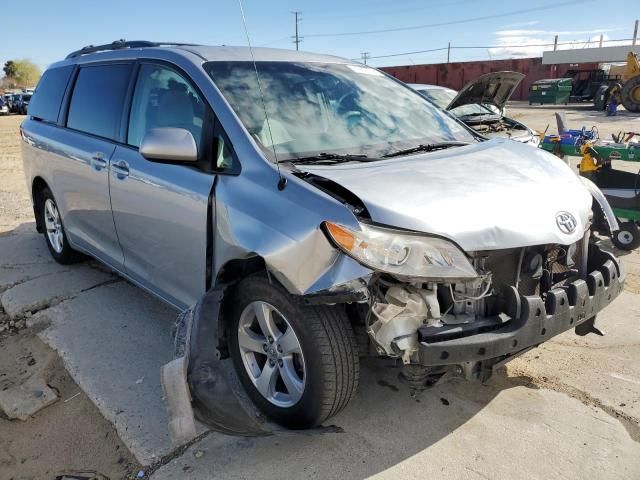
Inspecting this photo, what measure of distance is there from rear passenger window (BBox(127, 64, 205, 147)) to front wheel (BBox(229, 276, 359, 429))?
1.00m

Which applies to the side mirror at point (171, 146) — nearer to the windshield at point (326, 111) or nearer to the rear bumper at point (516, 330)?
the windshield at point (326, 111)

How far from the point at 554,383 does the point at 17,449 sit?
2956 millimetres

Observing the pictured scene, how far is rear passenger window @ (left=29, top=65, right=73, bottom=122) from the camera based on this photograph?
4.66 meters

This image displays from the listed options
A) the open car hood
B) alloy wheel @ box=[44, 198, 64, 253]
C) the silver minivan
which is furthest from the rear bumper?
alloy wheel @ box=[44, 198, 64, 253]

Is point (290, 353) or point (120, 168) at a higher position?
point (120, 168)

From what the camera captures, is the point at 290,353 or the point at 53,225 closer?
the point at 290,353

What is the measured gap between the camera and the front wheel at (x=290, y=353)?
92.6 inches

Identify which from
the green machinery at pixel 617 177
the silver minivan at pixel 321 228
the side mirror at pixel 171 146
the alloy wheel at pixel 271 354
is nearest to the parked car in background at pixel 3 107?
the silver minivan at pixel 321 228

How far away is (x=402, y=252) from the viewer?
220cm

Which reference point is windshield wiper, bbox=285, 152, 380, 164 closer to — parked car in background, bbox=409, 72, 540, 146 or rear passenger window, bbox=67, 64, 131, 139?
parked car in background, bbox=409, 72, 540, 146

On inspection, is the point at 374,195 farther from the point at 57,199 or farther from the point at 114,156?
the point at 57,199

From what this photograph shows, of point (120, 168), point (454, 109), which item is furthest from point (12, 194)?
point (454, 109)

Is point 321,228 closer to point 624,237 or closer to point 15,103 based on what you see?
point 624,237

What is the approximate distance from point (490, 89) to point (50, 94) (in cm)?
448
